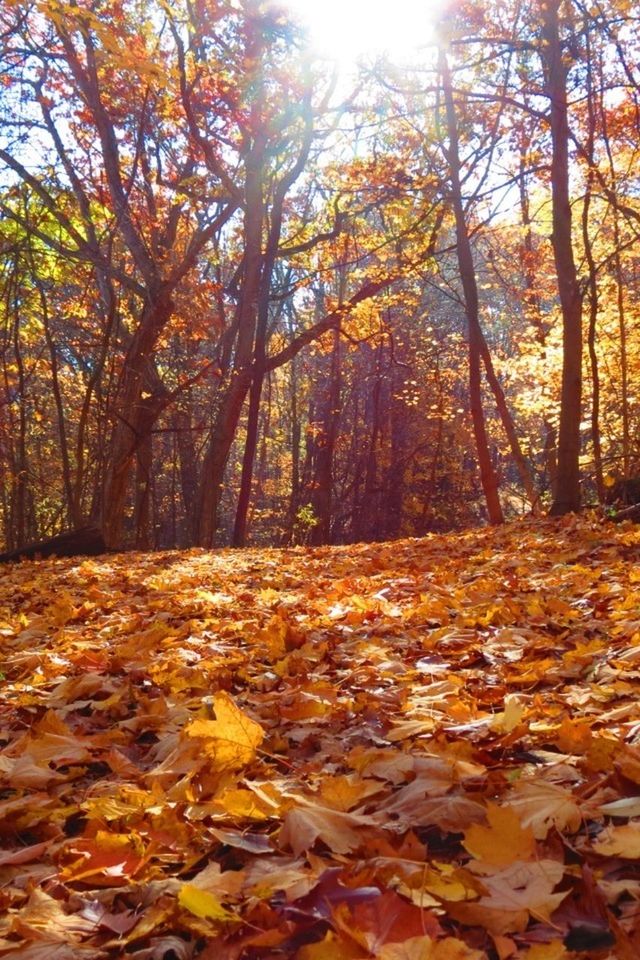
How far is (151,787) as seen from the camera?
159cm

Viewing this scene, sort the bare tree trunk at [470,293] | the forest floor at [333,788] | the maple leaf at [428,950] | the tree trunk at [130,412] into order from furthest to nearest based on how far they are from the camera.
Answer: the tree trunk at [130,412], the bare tree trunk at [470,293], the forest floor at [333,788], the maple leaf at [428,950]

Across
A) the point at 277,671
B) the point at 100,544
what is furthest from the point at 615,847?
the point at 100,544

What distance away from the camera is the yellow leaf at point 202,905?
3.25ft

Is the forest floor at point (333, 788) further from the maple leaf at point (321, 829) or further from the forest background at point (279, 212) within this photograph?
the forest background at point (279, 212)

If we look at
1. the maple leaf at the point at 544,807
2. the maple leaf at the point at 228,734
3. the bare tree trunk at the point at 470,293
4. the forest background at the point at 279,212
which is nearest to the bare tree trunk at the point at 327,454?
the forest background at the point at 279,212

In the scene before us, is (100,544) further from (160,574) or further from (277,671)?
(277,671)

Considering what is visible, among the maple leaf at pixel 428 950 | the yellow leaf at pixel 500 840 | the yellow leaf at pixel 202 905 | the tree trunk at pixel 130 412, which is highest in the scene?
the tree trunk at pixel 130 412

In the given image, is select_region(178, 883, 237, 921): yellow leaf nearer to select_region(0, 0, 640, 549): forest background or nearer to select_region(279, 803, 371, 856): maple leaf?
select_region(279, 803, 371, 856): maple leaf

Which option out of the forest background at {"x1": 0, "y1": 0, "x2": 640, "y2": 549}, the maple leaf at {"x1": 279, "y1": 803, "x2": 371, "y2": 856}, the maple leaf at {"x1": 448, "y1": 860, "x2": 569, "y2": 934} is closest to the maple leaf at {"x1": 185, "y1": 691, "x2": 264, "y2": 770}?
the maple leaf at {"x1": 279, "y1": 803, "x2": 371, "y2": 856}

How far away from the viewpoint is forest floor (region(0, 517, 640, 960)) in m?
0.98

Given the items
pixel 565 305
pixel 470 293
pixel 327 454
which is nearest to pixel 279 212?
pixel 470 293

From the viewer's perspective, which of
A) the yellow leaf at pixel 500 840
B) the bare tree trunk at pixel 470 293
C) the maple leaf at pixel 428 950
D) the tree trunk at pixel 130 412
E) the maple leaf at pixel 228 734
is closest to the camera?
the maple leaf at pixel 428 950

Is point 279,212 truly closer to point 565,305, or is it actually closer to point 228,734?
point 565,305

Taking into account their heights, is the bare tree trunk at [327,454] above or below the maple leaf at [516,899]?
above
